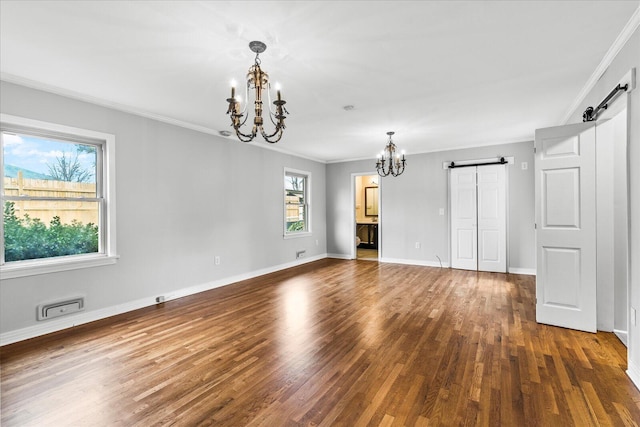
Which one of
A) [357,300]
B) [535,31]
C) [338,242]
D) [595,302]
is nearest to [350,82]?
[535,31]

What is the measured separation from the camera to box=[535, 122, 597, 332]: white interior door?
3059mm

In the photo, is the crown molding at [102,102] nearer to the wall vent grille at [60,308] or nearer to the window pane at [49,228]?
the window pane at [49,228]

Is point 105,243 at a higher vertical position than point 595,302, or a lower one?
higher

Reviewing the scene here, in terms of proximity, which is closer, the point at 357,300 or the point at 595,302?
the point at 595,302

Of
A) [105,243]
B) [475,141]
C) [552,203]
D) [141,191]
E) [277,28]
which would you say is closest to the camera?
[277,28]

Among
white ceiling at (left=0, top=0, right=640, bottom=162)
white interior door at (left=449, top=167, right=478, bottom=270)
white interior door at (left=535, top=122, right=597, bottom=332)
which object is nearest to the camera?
white ceiling at (left=0, top=0, right=640, bottom=162)

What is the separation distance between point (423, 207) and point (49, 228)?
20.7 ft

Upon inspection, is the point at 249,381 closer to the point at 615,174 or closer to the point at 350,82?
the point at 350,82

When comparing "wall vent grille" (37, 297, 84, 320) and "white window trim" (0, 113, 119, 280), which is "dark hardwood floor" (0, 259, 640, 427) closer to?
→ "wall vent grille" (37, 297, 84, 320)

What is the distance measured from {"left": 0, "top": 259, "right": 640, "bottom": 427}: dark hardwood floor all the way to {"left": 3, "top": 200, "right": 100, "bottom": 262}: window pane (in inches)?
35.0

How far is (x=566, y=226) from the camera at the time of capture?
318 cm

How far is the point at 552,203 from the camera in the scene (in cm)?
325

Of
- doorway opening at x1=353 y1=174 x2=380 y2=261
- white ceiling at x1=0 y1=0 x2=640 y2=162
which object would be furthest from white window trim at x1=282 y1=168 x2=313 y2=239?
doorway opening at x1=353 y1=174 x2=380 y2=261

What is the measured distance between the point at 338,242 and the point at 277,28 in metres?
6.22
